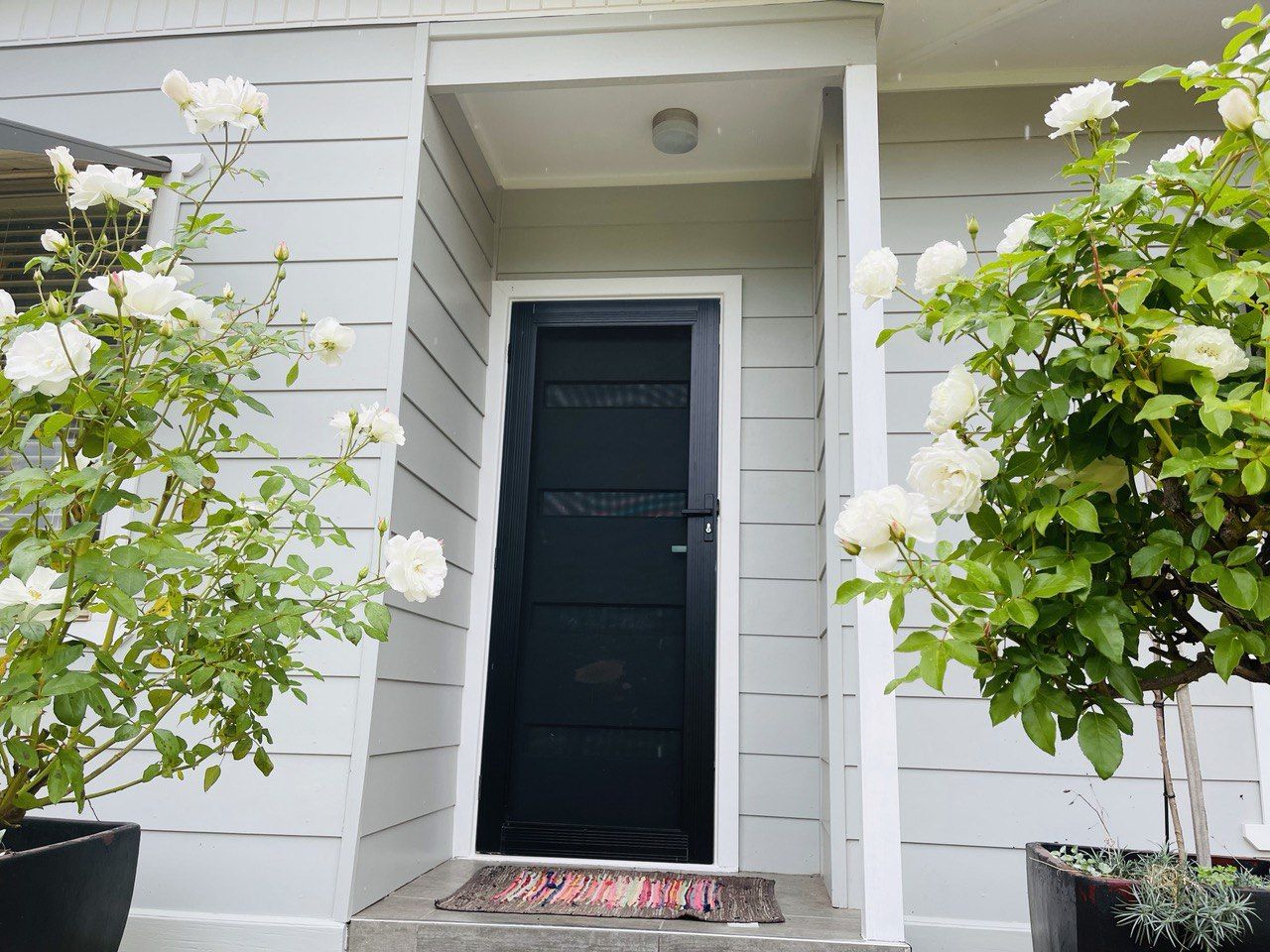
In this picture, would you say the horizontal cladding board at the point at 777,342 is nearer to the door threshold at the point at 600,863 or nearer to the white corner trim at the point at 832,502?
the white corner trim at the point at 832,502

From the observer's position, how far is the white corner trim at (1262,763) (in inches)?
94.2

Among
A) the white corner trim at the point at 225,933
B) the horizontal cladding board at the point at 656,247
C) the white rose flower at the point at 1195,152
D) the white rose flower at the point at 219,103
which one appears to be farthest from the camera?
the horizontal cladding board at the point at 656,247

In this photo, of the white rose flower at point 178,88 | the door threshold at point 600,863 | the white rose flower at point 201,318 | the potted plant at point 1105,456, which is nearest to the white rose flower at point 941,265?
the potted plant at point 1105,456

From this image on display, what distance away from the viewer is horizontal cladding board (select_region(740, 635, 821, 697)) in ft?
9.71

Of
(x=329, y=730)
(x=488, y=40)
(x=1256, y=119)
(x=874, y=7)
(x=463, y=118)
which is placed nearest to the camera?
(x=1256, y=119)

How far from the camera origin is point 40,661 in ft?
4.09

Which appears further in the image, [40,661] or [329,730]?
[329,730]

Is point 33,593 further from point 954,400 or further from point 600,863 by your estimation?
point 600,863

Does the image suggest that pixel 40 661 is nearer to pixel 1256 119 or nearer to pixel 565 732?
pixel 1256 119

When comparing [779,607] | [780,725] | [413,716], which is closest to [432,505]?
[413,716]

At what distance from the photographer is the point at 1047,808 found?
246cm

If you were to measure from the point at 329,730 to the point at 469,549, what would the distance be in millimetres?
958

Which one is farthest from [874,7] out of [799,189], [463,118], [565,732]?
[565,732]

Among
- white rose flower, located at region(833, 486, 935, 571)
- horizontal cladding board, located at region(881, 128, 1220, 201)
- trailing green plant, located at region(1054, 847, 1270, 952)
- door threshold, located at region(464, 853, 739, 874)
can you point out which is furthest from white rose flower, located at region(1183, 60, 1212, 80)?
door threshold, located at region(464, 853, 739, 874)
